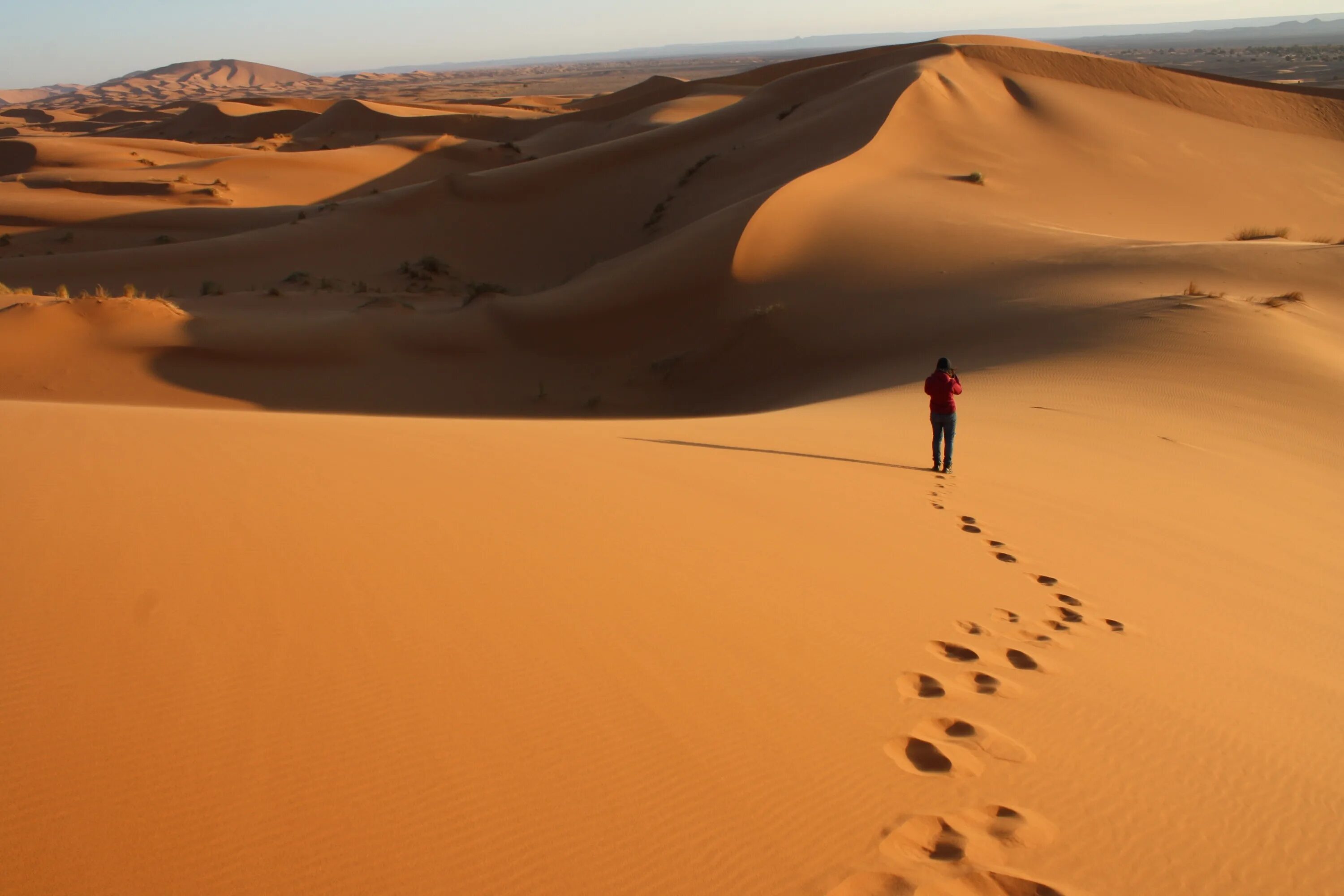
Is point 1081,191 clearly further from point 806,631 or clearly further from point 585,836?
point 585,836

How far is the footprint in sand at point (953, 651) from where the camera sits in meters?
3.95

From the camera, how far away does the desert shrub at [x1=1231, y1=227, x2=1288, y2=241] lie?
720 inches

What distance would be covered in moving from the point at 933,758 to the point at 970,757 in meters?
0.13

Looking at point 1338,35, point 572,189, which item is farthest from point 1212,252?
point 1338,35

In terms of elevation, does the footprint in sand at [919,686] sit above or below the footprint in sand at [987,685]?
above

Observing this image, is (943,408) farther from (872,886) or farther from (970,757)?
(872,886)

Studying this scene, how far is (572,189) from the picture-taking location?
30.0 meters

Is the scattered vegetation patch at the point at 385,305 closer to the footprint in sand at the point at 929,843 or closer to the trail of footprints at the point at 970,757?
the trail of footprints at the point at 970,757

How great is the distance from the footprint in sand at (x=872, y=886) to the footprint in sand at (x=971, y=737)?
0.76m

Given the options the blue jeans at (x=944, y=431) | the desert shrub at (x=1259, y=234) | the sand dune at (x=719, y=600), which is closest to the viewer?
the sand dune at (x=719, y=600)

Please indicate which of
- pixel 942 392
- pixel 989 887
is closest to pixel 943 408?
pixel 942 392

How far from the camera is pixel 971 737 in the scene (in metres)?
3.28

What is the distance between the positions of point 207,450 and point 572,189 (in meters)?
25.3

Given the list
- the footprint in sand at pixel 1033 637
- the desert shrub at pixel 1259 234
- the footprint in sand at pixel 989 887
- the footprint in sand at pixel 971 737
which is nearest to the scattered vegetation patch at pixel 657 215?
the desert shrub at pixel 1259 234
